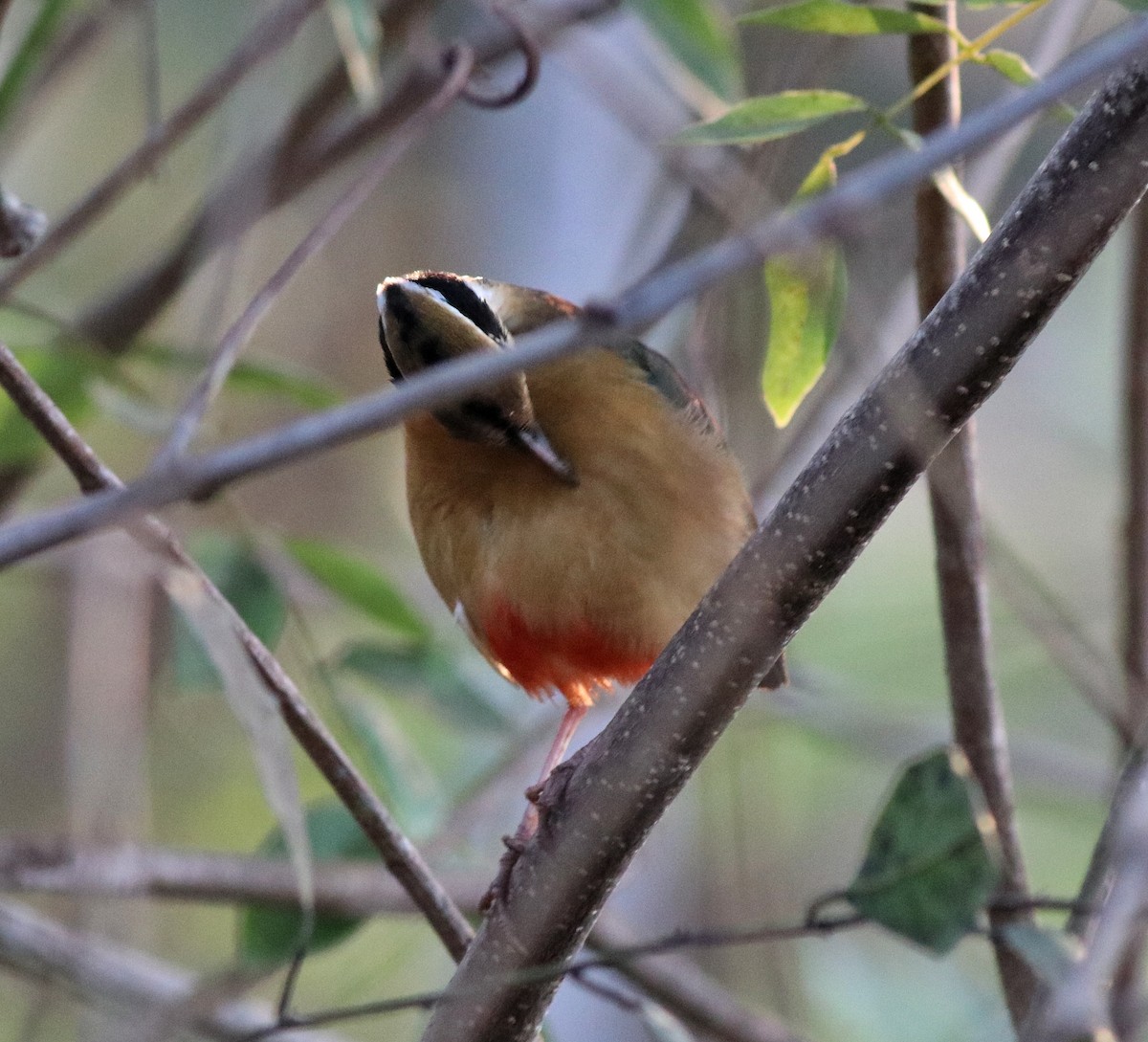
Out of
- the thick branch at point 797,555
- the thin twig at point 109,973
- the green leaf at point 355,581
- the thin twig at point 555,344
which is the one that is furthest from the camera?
the green leaf at point 355,581

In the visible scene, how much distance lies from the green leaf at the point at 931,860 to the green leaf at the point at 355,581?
1200mm

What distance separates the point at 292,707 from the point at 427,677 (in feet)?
3.51

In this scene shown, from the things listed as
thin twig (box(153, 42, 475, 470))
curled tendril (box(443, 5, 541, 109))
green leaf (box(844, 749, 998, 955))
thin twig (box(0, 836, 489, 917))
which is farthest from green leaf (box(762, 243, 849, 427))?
thin twig (box(0, 836, 489, 917))

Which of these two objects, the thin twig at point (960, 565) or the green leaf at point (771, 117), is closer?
the green leaf at point (771, 117)

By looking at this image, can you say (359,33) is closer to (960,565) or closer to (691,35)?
(691,35)

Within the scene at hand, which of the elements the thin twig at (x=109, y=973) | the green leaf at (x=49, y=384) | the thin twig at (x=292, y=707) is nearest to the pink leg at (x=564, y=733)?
the thin twig at (x=109, y=973)

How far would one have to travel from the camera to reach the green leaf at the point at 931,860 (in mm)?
1620

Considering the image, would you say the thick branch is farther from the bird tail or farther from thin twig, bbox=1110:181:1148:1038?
thin twig, bbox=1110:181:1148:1038

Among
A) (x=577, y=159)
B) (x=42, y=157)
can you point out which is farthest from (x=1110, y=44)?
(x=42, y=157)

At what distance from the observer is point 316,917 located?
2.49m


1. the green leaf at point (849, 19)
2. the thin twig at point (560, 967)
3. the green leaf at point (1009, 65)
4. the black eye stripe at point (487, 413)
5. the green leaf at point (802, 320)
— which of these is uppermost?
the green leaf at point (849, 19)

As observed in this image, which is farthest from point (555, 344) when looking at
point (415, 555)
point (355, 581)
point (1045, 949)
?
point (415, 555)

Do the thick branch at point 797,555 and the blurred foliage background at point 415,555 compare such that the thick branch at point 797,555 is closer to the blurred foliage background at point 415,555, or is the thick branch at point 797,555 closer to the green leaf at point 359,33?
the blurred foliage background at point 415,555

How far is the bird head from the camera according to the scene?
188 cm
